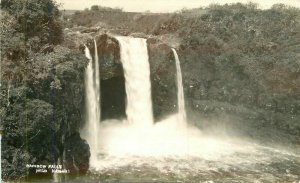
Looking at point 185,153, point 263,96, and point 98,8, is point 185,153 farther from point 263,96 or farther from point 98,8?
point 98,8

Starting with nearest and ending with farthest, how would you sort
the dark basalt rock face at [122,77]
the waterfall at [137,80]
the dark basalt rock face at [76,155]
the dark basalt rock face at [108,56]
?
the dark basalt rock face at [76,155] → the dark basalt rock face at [108,56] → the dark basalt rock face at [122,77] → the waterfall at [137,80]

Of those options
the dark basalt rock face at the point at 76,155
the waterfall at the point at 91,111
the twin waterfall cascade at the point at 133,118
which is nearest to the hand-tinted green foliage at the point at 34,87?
the dark basalt rock face at the point at 76,155

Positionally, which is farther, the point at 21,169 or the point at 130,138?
the point at 130,138

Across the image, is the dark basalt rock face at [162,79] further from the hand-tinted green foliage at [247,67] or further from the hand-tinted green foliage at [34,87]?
the hand-tinted green foliage at [34,87]

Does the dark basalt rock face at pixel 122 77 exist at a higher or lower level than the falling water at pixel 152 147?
higher

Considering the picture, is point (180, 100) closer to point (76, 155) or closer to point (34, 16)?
point (76, 155)

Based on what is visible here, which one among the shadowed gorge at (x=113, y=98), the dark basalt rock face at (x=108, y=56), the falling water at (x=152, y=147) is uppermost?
the dark basalt rock face at (x=108, y=56)

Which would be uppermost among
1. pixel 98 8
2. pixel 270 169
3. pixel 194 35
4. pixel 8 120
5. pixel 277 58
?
pixel 98 8

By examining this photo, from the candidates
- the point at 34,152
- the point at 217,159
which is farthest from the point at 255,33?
the point at 34,152
